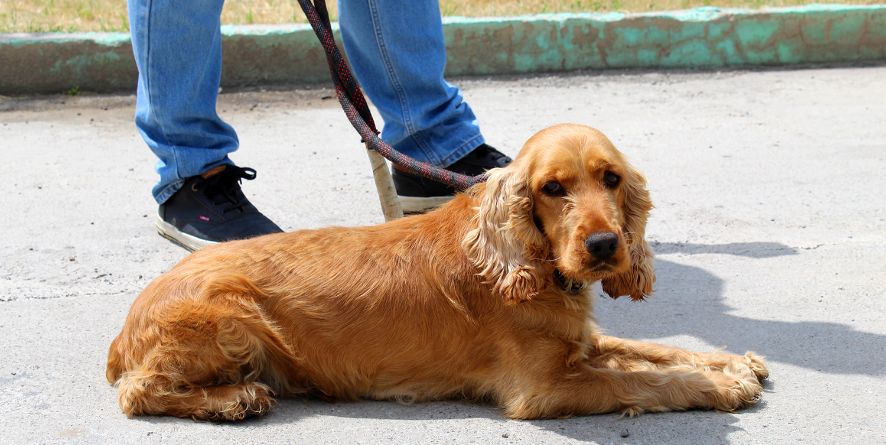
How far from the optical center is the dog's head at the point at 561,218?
9.73 feet

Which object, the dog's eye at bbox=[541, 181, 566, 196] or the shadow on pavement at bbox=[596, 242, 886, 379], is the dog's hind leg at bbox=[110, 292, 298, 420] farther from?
the shadow on pavement at bbox=[596, 242, 886, 379]

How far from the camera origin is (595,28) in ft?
25.1

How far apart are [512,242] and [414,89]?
1.51 meters

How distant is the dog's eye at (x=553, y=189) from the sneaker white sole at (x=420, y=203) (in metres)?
1.47

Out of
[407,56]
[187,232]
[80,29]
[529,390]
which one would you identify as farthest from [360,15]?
[80,29]

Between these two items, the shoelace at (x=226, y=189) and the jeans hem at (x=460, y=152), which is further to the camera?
the jeans hem at (x=460, y=152)

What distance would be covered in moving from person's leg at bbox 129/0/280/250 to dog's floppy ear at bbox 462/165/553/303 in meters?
1.39

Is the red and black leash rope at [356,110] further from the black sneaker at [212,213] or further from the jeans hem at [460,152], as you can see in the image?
the black sneaker at [212,213]

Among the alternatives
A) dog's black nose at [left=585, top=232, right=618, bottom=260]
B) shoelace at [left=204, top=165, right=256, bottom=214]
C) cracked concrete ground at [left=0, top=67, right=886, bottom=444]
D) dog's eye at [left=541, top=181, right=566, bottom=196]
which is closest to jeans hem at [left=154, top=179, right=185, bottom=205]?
shoelace at [left=204, top=165, right=256, bottom=214]

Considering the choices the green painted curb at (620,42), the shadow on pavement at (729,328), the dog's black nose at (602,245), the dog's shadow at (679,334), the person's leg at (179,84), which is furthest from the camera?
the green painted curb at (620,42)

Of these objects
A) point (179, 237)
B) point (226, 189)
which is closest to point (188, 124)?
point (226, 189)

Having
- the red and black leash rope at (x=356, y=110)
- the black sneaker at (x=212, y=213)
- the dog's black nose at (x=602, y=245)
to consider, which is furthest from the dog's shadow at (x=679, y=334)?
the black sneaker at (x=212, y=213)

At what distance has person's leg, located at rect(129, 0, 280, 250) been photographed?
13.5 feet

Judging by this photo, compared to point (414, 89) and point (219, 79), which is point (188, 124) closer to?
point (219, 79)
